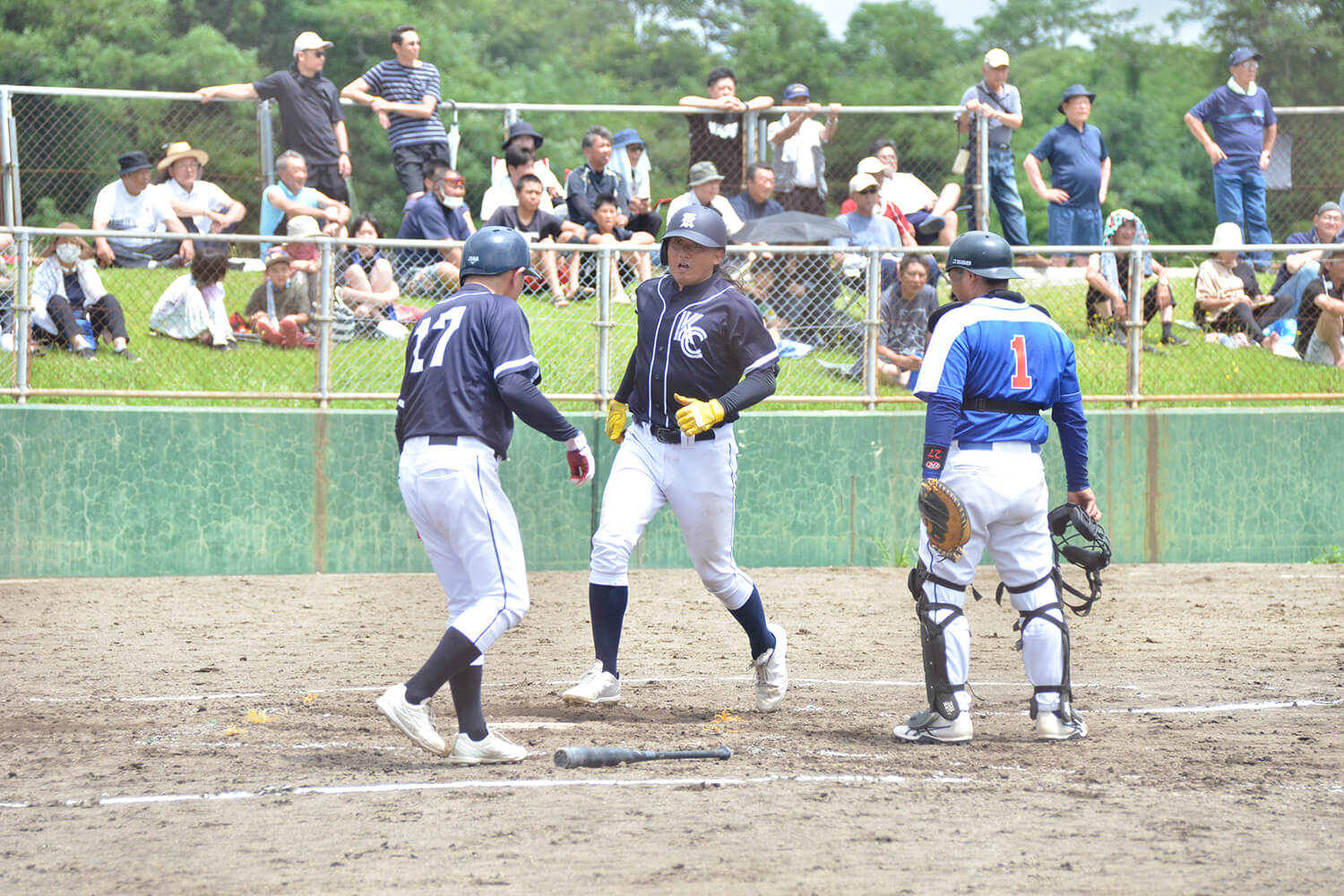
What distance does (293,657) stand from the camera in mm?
8156

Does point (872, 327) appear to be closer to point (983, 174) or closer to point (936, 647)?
point (983, 174)

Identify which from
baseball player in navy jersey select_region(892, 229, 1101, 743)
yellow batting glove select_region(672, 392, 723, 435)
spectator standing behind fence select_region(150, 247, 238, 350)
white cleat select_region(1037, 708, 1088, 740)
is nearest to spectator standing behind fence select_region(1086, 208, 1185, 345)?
baseball player in navy jersey select_region(892, 229, 1101, 743)

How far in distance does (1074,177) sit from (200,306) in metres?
7.87

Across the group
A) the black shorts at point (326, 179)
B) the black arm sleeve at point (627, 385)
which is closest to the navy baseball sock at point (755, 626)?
the black arm sleeve at point (627, 385)

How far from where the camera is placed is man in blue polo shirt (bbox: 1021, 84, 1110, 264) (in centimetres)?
1407

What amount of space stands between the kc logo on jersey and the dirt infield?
159 centimetres

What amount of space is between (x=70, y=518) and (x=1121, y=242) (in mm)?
9302

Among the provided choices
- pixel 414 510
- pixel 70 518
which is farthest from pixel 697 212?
pixel 70 518

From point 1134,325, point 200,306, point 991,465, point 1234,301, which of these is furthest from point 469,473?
point 1234,301

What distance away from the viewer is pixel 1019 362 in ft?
19.7

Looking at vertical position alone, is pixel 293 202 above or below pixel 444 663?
above

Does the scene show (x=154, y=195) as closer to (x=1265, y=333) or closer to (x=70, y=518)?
(x=70, y=518)

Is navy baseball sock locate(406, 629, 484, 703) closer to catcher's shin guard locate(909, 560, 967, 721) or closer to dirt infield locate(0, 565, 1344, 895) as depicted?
dirt infield locate(0, 565, 1344, 895)

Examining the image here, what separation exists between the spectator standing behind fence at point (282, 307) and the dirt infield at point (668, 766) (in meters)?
2.42
